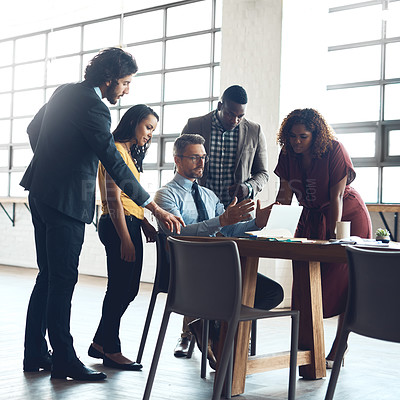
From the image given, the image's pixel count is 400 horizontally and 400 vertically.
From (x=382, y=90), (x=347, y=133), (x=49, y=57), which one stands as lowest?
(x=347, y=133)

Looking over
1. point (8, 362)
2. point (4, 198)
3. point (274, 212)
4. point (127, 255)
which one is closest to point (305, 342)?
point (274, 212)

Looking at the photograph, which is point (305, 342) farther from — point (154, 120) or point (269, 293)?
point (154, 120)

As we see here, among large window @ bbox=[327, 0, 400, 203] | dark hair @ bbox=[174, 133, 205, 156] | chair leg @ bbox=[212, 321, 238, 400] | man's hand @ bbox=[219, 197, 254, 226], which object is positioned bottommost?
chair leg @ bbox=[212, 321, 238, 400]

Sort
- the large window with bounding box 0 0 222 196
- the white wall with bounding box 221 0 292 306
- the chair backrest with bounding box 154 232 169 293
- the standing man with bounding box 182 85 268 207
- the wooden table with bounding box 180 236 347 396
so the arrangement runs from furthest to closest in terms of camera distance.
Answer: the large window with bounding box 0 0 222 196, the white wall with bounding box 221 0 292 306, the standing man with bounding box 182 85 268 207, the chair backrest with bounding box 154 232 169 293, the wooden table with bounding box 180 236 347 396

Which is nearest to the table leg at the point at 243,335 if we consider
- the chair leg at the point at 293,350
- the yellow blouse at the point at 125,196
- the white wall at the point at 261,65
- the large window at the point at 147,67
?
the chair leg at the point at 293,350

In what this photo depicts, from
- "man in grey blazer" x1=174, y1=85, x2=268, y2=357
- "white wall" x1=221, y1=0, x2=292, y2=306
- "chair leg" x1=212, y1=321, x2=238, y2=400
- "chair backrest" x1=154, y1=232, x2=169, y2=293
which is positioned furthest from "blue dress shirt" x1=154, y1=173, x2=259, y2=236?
"white wall" x1=221, y1=0, x2=292, y2=306

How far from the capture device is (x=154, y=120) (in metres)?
3.26

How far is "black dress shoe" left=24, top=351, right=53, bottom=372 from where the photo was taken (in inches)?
121

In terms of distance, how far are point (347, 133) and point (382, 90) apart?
0.55 meters

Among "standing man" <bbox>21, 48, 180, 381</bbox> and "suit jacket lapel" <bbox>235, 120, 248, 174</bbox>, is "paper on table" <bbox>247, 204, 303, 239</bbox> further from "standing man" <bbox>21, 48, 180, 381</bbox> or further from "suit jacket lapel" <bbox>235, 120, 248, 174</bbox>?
"suit jacket lapel" <bbox>235, 120, 248, 174</bbox>

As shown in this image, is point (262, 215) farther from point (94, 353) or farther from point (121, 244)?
point (94, 353)

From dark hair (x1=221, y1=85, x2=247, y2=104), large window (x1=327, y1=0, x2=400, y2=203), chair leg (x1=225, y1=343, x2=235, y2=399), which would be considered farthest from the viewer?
large window (x1=327, y1=0, x2=400, y2=203)

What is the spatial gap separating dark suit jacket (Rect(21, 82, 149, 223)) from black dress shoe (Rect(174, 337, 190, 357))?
1.12m

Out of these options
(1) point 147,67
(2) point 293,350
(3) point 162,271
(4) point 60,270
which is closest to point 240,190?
(3) point 162,271
